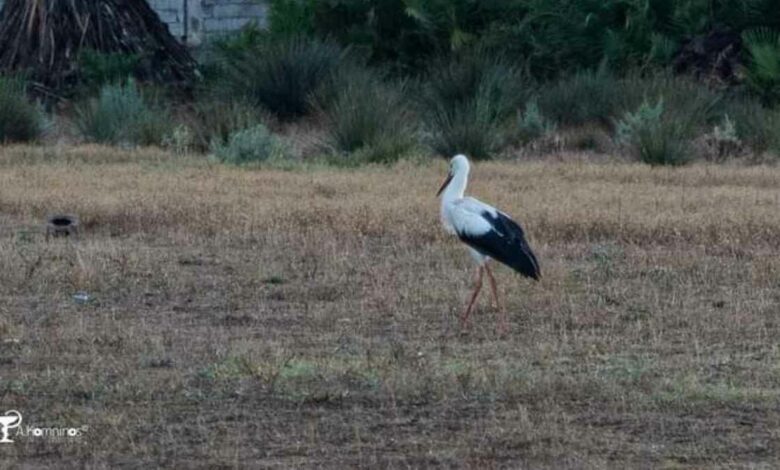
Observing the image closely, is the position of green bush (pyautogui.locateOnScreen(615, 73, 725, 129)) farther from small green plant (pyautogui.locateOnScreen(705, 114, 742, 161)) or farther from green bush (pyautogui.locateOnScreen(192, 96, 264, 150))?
green bush (pyautogui.locateOnScreen(192, 96, 264, 150))

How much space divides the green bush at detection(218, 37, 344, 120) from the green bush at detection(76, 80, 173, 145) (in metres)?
1.39

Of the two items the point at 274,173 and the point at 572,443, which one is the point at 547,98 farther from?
the point at 572,443

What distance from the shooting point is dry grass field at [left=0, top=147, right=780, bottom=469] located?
27.0 feet

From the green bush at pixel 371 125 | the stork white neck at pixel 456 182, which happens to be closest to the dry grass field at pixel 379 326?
the stork white neck at pixel 456 182

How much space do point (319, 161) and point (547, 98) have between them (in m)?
4.75

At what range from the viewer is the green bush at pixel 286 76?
23969 millimetres

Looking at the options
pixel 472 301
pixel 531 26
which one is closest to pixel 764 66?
pixel 531 26

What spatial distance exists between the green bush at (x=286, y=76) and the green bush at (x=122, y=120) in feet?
4.56

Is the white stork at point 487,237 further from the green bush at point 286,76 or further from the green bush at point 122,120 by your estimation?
the green bush at point 286,76

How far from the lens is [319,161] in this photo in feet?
65.4

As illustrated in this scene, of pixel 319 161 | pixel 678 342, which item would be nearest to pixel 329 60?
pixel 319 161

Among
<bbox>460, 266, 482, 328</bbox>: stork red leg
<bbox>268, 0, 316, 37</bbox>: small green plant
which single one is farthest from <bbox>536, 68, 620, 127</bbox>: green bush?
<bbox>460, 266, 482, 328</bbox>: stork red leg

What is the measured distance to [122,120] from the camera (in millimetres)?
22422

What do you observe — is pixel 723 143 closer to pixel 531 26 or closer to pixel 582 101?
pixel 582 101
